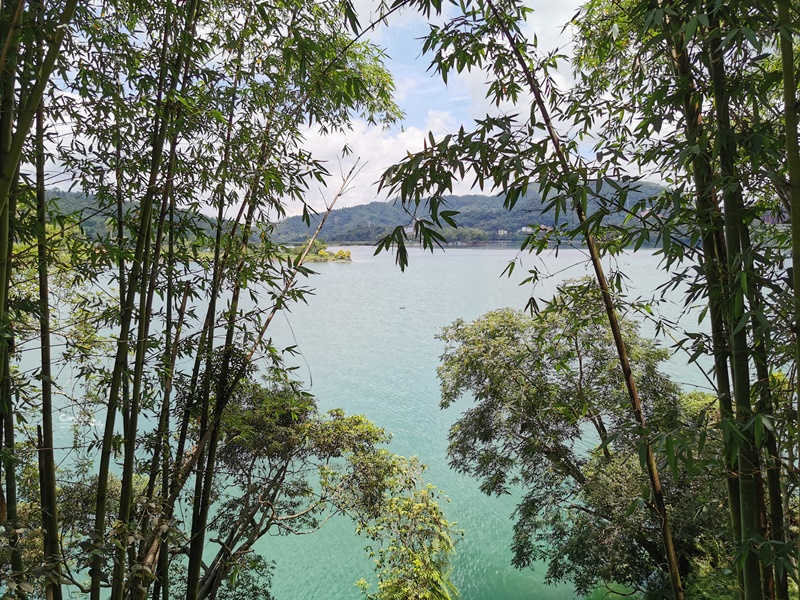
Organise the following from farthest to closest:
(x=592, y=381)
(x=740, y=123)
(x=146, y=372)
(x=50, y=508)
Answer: (x=592, y=381)
(x=146, y=372)
(x=50, y=508)
(x=740, y=123)

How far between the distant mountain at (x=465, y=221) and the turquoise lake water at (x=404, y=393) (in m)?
0.16

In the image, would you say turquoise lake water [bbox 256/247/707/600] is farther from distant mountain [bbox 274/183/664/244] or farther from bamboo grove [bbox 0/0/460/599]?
bamboo grove [bbox 0/0/460/599]

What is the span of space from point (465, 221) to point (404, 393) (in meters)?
16.7

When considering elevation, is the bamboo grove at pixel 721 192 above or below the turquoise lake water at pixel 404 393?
above

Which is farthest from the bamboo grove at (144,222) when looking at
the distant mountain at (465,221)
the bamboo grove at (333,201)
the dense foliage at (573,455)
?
the dense foliage at (573,455)

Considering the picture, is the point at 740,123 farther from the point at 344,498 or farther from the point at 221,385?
the point at 344,498

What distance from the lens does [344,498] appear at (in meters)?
4.54

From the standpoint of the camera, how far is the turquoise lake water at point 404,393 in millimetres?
6500

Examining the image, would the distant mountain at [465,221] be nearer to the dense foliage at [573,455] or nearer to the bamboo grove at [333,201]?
the bamboo grove at [333,201]

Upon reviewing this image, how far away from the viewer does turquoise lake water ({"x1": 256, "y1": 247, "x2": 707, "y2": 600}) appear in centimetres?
650

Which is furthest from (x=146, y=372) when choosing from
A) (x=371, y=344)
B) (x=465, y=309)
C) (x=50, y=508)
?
(x=465, y=309)

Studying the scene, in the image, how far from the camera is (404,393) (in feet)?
38.8

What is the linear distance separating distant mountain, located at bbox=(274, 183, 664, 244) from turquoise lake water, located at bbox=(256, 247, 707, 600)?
0.16 metres

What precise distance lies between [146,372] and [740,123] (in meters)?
2.13
